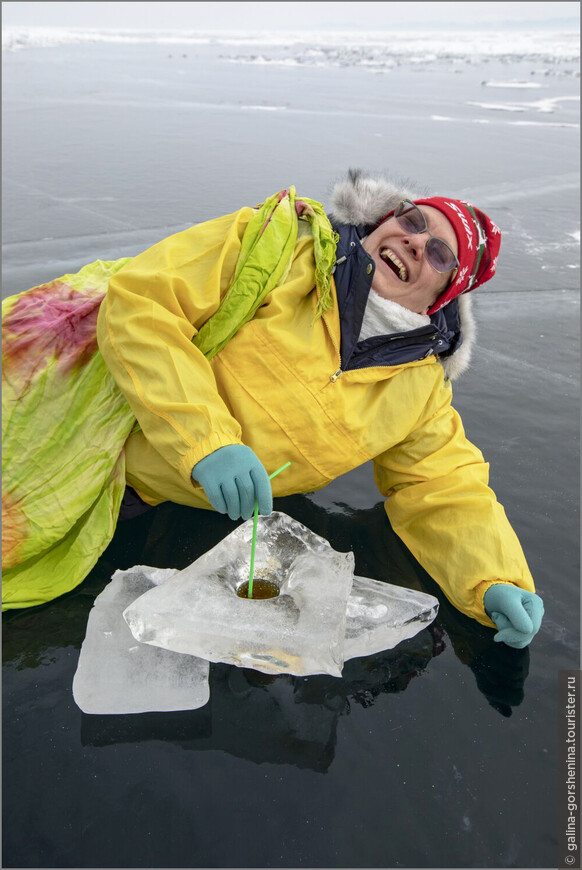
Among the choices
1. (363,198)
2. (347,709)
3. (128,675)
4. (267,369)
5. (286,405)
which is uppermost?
(363,198)

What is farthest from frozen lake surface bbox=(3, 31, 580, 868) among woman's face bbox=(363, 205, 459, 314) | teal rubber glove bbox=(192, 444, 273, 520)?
teal rubber glove bbox=(192, 444, 273, 520)

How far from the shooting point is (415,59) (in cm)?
2022

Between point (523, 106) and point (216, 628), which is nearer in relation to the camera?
point (216, 628)

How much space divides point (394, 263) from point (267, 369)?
20.2 inches

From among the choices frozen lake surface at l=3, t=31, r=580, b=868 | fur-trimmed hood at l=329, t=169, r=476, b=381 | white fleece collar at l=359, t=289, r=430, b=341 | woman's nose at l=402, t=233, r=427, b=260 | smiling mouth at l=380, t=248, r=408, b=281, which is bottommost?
frozen lake surface at l=3, t=31, r=580, b=868

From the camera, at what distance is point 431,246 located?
1.94 m

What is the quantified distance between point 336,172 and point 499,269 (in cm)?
243

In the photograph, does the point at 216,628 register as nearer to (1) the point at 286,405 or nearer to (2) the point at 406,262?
(1) the point at 286,405

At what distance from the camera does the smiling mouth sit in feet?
6.40

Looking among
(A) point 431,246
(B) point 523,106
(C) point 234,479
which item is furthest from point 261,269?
(B) point 523,106

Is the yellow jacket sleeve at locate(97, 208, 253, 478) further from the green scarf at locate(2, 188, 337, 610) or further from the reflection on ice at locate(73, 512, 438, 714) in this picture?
the reflection on ice at locate(73, 512, 438, 714)

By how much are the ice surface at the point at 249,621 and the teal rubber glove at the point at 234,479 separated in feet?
0.76

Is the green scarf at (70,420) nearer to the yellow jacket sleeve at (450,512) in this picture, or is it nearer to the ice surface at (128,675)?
the ice surface at (128,675)

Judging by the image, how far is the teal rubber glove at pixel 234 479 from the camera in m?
1.65
